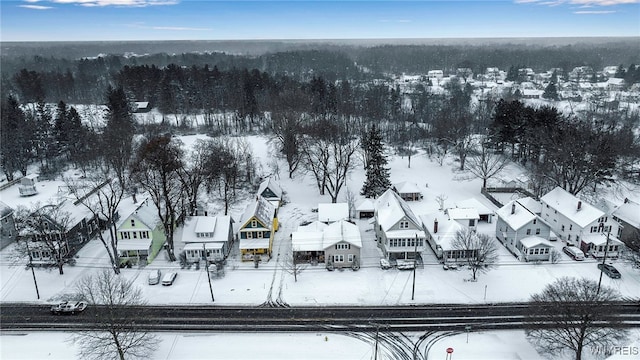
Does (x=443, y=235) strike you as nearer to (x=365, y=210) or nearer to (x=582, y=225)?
(x=365, y=210)

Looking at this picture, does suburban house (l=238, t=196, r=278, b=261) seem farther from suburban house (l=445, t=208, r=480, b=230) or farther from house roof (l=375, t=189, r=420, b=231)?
suburban house (l=445, t=208, r=480, b=230)

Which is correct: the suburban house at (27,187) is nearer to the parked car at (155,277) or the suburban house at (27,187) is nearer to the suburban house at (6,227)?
the suburban house at (6,227)

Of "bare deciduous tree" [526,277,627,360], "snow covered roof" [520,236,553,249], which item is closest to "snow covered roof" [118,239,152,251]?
"bare deciduous tree" [526,277,627,360]

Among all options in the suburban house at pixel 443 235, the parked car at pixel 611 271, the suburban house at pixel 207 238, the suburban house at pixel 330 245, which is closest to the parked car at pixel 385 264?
the suburban house at pixel 330 245

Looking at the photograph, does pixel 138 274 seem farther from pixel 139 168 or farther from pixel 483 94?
pixel 483 94

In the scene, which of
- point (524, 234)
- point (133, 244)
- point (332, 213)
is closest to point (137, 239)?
point (133, 244)
